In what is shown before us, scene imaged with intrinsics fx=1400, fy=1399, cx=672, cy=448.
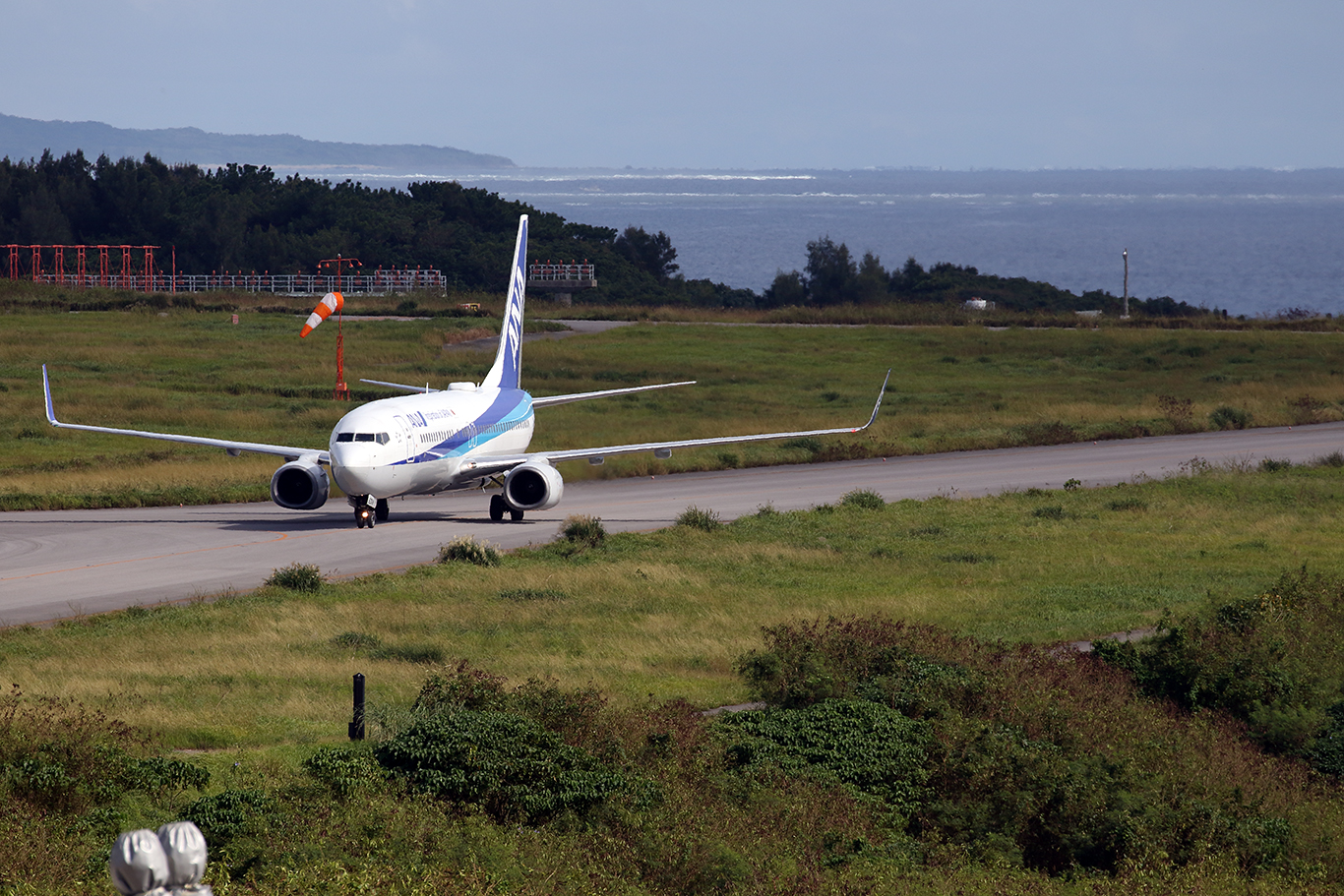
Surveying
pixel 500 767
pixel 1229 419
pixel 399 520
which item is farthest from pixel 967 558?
pixel 1229 419

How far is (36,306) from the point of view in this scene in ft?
398

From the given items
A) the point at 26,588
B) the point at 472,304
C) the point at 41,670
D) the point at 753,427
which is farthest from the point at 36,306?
the point at 41,670

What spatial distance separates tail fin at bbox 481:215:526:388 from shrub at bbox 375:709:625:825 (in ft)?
111

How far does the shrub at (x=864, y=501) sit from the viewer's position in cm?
4984

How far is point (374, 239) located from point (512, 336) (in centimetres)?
12979

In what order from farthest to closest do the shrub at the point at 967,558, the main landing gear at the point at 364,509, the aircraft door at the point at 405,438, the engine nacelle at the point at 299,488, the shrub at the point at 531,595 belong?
the main landing gear at the point at 364,509, the engine nacelle at the point at 299,488, the aircraft door at the point at 405,438, the shrub at the point at 967,558, the shrub at the point at 531,595

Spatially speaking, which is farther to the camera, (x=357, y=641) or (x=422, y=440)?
(x=422, y=440)

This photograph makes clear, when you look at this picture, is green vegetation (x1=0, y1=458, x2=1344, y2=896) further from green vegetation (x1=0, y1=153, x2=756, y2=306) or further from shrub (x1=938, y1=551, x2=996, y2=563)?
green vegetation (x1=0, y1=153, x2=756, y2=306)

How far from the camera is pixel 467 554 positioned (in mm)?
39125

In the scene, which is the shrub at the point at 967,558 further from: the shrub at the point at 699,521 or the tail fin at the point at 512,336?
the tail fin at the point at 512,336

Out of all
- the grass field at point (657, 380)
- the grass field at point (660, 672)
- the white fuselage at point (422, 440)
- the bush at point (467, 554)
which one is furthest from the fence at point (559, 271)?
the bush at point (467, 554)

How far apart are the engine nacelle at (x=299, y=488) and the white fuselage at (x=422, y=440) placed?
1223 millimetres

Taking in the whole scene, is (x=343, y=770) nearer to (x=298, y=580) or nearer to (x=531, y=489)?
(x=298, y=580)

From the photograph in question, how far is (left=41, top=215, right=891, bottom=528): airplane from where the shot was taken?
4194 cm
